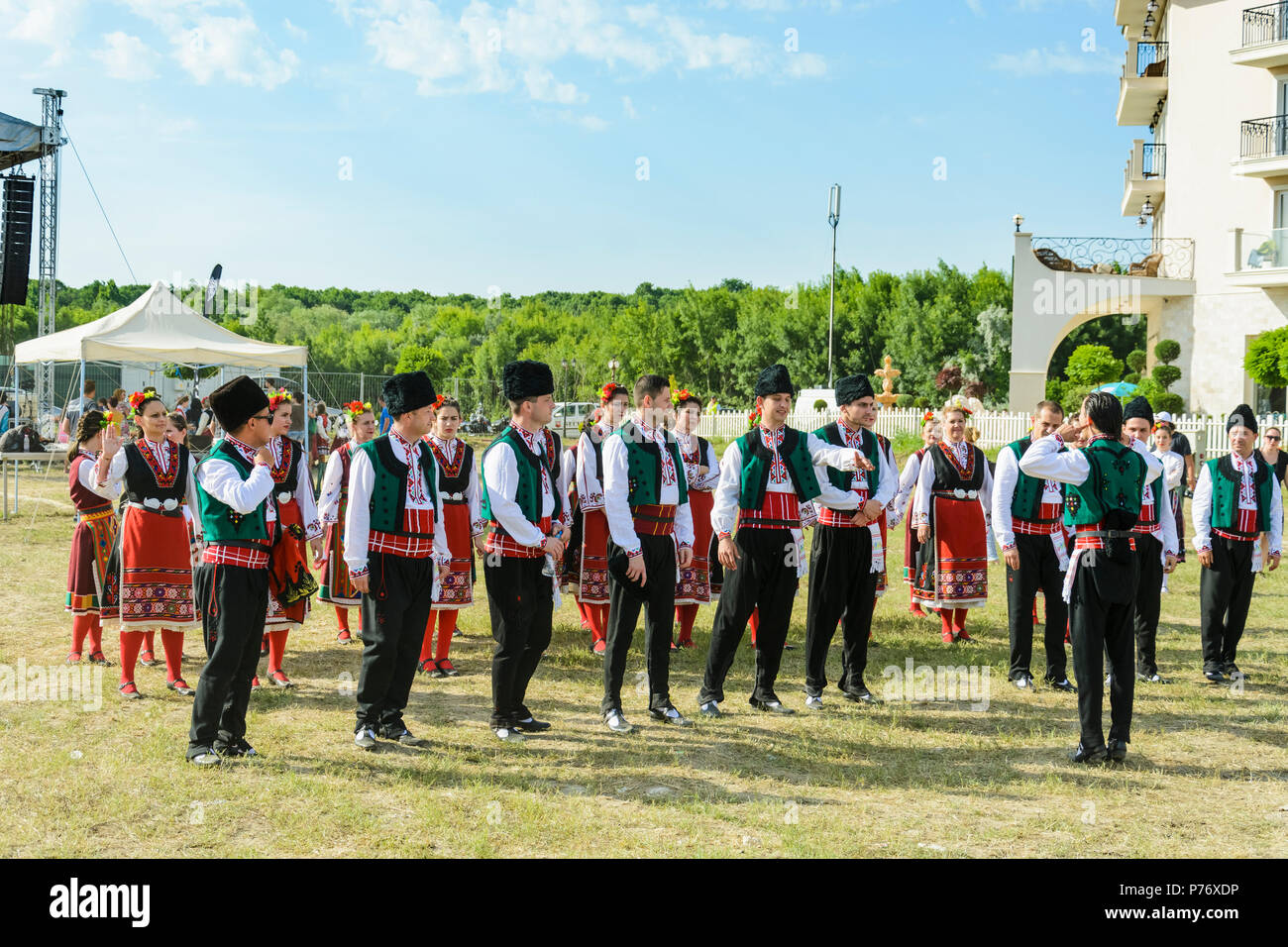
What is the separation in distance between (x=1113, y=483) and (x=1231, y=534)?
2598 mm

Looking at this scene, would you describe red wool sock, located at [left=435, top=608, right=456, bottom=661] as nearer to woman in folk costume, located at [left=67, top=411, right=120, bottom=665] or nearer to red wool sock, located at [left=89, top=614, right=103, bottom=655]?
woman in folk costume, located at [left=67, top=411, right=120, bottom=665]

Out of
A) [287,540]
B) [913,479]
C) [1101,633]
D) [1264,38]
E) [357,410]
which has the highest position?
[1264,38]

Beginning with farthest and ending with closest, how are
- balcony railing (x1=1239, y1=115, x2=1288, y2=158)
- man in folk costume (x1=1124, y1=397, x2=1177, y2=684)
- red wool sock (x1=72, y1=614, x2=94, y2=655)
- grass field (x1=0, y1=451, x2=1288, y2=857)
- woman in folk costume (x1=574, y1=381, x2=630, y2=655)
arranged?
balcony railing (x1=1239, y1=115, x2=1288, y2=158)
woman in folk costume (x1=574, y1=381, x2=630, y2=655)
red wool sock (x1=72, y1=614, x2=94, y2=655)
man in folk costume (x1=1124, y1=397, x2=1177, y2=684)
grass field (x1=0, y1=451, x2=1288, y2=857)

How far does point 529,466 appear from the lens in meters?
5.51

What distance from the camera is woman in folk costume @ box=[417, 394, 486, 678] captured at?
7.02 m

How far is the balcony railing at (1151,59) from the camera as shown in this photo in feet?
94.6

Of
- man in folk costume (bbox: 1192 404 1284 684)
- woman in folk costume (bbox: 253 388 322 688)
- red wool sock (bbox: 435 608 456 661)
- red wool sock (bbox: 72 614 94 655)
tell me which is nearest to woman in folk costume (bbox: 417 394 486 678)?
red wool sock (bbox: 435 608 456 661)

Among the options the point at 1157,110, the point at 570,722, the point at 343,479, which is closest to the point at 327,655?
the point at 343,479

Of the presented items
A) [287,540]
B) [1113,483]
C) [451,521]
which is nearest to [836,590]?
[1113,483]

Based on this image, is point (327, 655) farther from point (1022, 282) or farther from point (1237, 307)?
point (1237, 307)

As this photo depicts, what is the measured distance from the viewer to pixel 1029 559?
7.19 m

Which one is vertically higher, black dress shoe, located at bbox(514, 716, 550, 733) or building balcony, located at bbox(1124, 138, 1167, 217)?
building balcony, located at bbox(1124, 138, 1167, 217)

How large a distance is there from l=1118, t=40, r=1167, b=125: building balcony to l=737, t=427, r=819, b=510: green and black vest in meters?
27.5

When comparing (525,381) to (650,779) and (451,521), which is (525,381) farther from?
(650,779)
